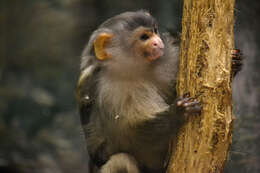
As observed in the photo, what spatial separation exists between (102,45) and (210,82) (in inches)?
52.2

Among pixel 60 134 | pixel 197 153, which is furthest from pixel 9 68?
pixel 197 153

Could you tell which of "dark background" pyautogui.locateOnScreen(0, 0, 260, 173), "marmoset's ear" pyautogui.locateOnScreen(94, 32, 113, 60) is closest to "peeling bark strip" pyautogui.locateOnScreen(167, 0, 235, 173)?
"marmoset's ear" pyautogui.locateOnScreen(94, 32, 113, 60)

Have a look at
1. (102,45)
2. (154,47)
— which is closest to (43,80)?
(102,45)

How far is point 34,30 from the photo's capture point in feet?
29.8

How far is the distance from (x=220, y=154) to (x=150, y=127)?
75 centimetres

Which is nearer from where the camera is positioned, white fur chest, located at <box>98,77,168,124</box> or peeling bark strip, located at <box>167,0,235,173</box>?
peeling bark strip, located at <box>167,0,235,173</box>

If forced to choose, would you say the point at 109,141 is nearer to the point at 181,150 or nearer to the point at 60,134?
the point at 181,150

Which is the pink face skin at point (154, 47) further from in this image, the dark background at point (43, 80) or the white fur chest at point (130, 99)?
the dark background at point (43, 80)

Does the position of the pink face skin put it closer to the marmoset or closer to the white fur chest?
the marmoset

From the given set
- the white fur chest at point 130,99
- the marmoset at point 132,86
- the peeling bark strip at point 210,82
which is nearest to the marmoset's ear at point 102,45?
the marmoset at point 132,86

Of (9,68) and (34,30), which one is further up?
(34,30)

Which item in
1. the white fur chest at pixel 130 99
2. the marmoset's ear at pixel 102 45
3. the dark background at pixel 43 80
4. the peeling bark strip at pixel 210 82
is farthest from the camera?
the dark background at pixel 43 80

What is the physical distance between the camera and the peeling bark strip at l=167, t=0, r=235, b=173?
10.4ft

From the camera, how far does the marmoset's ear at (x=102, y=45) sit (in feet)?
13.1
